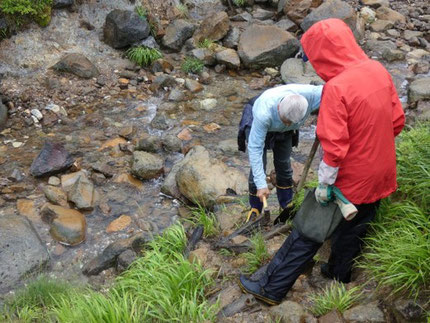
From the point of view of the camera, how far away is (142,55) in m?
10.1

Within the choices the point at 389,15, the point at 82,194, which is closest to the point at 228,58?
the point at 389,15

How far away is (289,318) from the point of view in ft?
10.6

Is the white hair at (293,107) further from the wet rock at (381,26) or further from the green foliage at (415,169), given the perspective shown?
the wet rock at (381,26)

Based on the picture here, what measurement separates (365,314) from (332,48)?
73.4 inches

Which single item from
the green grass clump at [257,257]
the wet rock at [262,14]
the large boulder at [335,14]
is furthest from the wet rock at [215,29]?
the green grass clump at [257,257]

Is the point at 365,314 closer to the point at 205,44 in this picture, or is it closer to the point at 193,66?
the point at 193,66

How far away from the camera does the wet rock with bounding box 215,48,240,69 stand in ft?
33.6

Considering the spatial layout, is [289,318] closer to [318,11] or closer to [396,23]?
[318,11]

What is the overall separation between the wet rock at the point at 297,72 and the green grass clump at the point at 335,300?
6.60 meters

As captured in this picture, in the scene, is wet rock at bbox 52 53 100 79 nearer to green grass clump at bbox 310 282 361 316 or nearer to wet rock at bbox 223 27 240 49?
wet rock at bbox 223 27 240 49

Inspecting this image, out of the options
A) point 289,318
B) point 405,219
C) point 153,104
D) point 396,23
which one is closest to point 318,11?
point 396,23

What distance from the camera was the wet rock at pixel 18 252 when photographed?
16.5 ft

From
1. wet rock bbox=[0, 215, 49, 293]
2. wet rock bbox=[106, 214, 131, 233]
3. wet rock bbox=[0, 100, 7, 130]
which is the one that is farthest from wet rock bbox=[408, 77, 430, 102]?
wet rock bbox=[0, 100, 7, 130]

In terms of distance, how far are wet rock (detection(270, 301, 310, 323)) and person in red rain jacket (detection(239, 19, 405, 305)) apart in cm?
13
